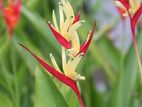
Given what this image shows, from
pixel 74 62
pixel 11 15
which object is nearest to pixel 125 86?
pixel 11 15

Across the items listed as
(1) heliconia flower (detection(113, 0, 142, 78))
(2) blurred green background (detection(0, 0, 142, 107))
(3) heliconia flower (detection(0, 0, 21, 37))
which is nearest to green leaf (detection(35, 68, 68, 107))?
(2) blurred green background (detection(0, 0, 142, 107))

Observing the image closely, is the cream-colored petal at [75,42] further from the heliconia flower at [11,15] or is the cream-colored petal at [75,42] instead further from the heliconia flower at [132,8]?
the heliconia flower at [11,15]

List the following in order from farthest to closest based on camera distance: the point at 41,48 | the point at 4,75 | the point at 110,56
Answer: the point at 41,48 → the point at 110,56 → the point at 4,75

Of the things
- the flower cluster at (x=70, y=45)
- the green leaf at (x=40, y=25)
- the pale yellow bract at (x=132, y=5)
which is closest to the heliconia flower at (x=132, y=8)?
the pale yellow bract at (x=132, y=5)

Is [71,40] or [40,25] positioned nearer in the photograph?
[71,40]

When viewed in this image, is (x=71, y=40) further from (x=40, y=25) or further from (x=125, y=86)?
(x=40, y=25)

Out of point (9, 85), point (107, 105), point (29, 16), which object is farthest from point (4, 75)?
→ point (107, 105)

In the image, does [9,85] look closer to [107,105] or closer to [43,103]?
[107,105]

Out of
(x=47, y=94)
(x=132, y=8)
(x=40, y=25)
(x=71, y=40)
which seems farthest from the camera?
(x=40, y=25)
